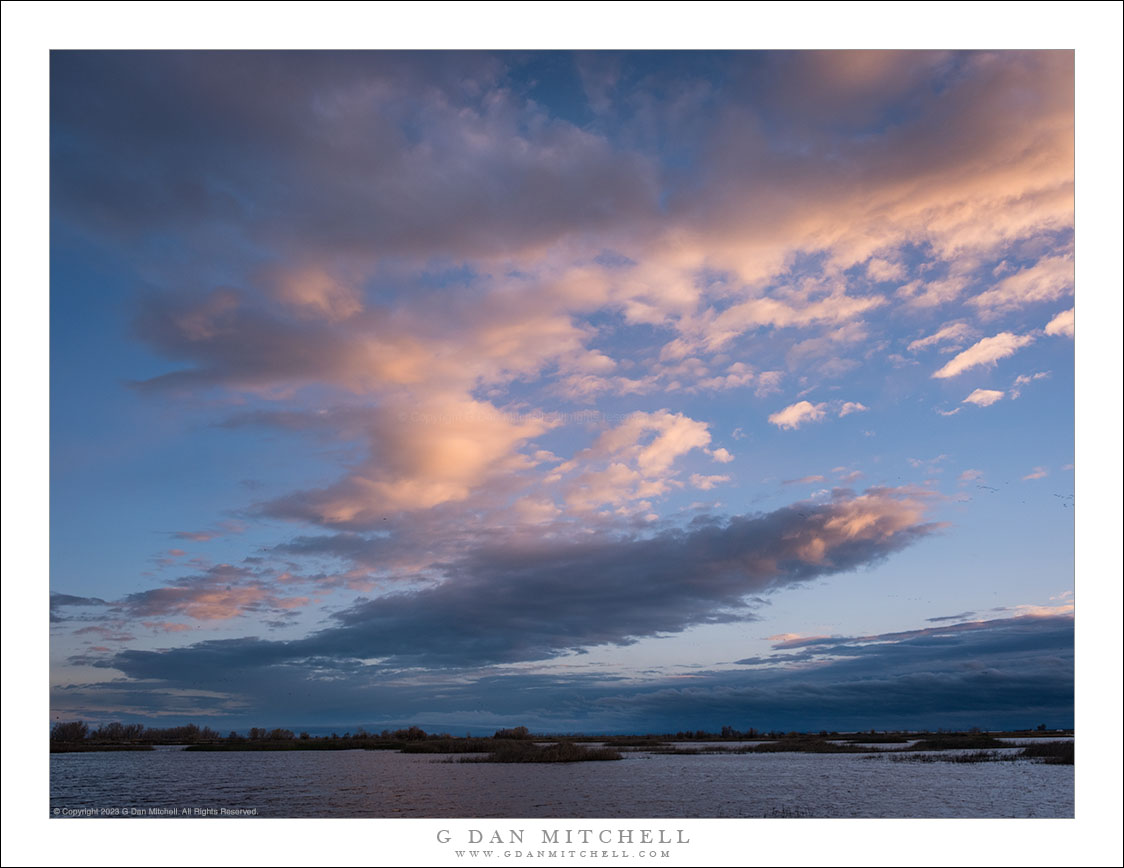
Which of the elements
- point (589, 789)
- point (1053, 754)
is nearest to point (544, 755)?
point (589, 789)

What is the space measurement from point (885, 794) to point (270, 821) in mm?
30436

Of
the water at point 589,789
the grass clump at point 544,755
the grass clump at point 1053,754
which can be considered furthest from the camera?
the grass clump at point 544,755

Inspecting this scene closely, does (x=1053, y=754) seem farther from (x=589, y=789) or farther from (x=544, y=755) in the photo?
(x=589, y=789)

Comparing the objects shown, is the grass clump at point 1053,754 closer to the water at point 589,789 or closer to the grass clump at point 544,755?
the water at point 589,789

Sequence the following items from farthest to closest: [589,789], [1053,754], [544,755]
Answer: [544,755] → [1053,754] → [589,789]

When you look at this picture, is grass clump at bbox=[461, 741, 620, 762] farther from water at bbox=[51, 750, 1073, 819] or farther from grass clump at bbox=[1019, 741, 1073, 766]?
grass clump at bbox=[1019, 741, 1073, 766]

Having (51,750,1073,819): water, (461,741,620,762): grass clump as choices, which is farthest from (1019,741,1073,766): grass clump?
(461,741,620,762): grass clump

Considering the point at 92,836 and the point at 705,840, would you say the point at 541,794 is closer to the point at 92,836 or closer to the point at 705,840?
the point at 705,840

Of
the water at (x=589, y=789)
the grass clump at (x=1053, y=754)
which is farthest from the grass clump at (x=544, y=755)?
the grass clump at (x=1053, y=754)

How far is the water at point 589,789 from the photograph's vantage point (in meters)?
37.1

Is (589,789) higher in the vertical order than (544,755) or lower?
higher

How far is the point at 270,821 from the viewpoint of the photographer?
26031 mm

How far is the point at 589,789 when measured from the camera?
45781 millimetres

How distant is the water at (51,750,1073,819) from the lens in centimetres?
3706
